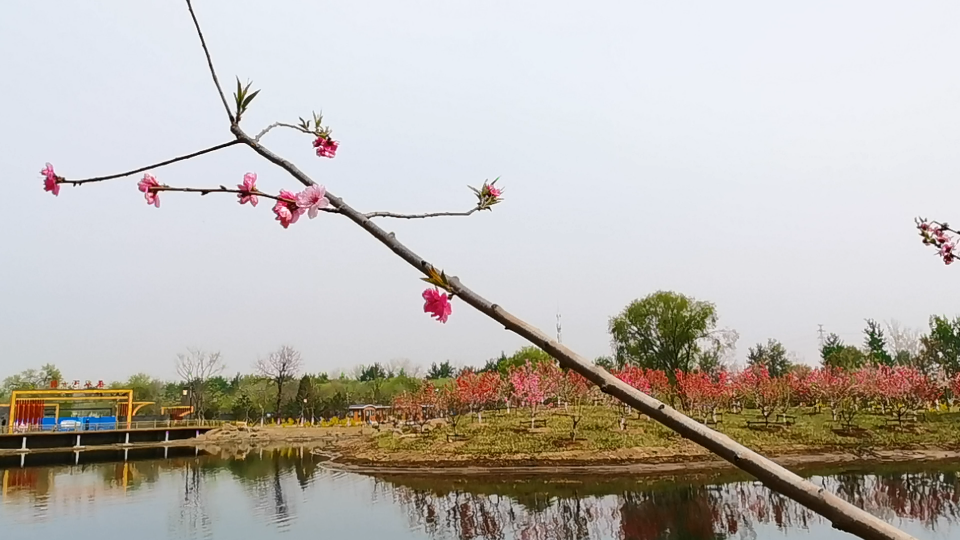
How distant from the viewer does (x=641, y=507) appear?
11.2 metres

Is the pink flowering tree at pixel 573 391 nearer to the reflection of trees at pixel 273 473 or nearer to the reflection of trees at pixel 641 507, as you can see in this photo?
the reflection of trees at pixel 641 507

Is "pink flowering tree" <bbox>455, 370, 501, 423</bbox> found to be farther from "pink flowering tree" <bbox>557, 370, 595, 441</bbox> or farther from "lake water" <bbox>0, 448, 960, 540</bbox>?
"lake water" <bbox>0, 448, 960, 540</bbox>

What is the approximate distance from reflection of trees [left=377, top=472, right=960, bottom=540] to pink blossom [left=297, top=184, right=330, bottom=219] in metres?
8.72

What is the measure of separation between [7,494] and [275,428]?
57.6 feet

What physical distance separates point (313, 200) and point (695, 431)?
0.45 meters

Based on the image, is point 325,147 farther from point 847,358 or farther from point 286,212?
point 847,358

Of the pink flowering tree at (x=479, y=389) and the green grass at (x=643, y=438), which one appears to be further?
the pink flowering tree at (x=479, y=389)

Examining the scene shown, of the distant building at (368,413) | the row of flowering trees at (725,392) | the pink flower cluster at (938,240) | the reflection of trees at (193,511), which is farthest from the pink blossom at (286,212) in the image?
the distant building at (368,413)

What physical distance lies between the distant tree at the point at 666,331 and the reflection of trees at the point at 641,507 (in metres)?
18.4

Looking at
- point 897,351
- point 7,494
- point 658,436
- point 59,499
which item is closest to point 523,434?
point 658,436

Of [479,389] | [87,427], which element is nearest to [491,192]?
[479,389]

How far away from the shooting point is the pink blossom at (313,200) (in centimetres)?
66

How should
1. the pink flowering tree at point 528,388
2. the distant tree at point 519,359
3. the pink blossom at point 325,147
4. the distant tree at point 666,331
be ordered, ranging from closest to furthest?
the pink blossom at point 325,147 → the pink flowering tree at point 528,388 → the distant tree at point 666,331 → the distant tree at point 519,359

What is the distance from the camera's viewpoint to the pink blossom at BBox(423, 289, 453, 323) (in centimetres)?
78
